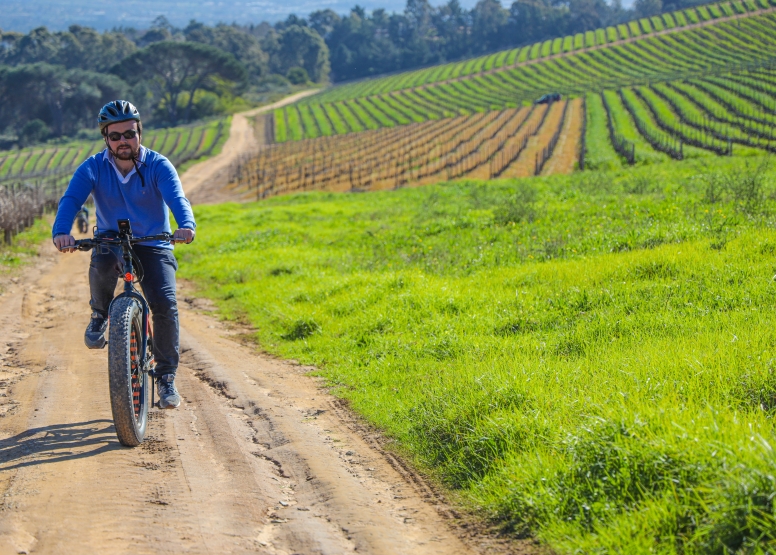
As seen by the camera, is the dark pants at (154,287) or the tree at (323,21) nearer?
the dark pants at (154,287)

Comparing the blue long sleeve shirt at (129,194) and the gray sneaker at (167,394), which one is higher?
the blue long sleeve shirt at (129,194)

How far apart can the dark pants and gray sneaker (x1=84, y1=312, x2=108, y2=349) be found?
0.05 metres

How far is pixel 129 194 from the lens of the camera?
5598 mm

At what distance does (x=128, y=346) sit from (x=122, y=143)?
1.45 m

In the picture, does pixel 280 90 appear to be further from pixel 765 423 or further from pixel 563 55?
pixel 765 423

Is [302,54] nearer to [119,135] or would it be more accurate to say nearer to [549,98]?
[549,98]

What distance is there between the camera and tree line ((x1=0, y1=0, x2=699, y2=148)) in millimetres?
79938

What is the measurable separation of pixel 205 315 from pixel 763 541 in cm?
867

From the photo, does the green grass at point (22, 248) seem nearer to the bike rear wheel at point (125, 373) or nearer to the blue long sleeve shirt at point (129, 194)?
the blue long sleeve shirt at point (129, 194)

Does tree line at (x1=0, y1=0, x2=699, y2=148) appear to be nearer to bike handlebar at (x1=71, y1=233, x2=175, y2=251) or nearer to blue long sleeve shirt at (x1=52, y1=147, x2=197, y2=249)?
blue long sleeve shirt at (x1=52, y1=147, x2=197, y2=249)

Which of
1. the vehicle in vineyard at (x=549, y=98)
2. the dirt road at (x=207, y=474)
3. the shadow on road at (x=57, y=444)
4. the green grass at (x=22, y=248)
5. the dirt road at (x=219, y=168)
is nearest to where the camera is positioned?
the dirt road at (x=207, y=474)

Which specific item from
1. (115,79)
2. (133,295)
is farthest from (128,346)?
(115,79)

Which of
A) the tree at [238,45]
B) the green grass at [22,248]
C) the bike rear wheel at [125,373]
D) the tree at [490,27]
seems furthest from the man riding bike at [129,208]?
the tree at [490,27]

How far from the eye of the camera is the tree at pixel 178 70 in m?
85.3
